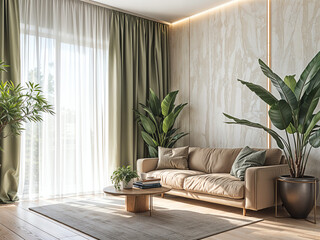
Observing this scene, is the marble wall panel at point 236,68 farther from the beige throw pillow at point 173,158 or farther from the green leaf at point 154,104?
the green leaf at point 154,104

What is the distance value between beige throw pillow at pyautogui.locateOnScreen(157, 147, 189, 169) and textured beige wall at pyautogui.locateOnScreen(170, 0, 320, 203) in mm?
629

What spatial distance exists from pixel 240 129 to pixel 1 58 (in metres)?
3.56

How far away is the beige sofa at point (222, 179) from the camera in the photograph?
3969 mm

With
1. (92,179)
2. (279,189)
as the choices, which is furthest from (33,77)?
(279,189)

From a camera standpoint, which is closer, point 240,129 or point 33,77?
point 33,77

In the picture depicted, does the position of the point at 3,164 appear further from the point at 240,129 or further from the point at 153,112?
the point at 240,129

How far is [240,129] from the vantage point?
5.43m

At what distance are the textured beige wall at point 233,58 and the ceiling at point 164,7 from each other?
220mm

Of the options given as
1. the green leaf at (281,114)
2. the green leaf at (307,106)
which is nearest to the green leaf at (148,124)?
the green leaf at (281,114)

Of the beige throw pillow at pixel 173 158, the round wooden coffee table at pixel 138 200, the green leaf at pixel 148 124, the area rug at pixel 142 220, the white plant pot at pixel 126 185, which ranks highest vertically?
the green leaf at pixel 148 124

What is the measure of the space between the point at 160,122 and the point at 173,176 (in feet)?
4.93

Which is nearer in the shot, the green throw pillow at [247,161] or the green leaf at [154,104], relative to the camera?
the green throw pillow at [247,161]

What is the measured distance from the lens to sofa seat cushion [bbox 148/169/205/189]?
478cm

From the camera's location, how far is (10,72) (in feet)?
15.9
